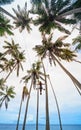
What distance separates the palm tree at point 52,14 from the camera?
23250 mm

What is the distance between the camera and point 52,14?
78.1 ft

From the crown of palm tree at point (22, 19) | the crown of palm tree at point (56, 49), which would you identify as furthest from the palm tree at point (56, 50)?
the crown of palm tree at point (22, 19)

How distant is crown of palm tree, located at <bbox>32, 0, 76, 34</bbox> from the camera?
23.2m

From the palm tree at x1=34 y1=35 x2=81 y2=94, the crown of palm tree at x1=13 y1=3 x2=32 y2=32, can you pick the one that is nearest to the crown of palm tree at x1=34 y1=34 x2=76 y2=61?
the palm tree at x1=34 y1=35 x2=81 y2=94

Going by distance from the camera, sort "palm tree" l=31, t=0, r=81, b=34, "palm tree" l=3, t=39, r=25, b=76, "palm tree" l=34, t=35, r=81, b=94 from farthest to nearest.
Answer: "palm tree" l=3, t=39, r=25, b=76 < "palm tree" l=34, t=35, r=81, b=94 < "palm tree" l=31, t=0, r=81, b=34

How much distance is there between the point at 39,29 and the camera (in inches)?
1038

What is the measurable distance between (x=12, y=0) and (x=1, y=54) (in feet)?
43.4

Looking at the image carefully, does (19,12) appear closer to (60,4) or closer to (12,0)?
(60,4)

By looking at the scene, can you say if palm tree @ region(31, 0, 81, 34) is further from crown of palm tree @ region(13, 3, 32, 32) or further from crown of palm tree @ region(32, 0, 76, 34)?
crown of palm tree @ region(13, 3, 32, 32)

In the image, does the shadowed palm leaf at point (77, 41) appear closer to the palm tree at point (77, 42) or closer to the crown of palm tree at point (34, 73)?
the palm tree at point (77, 42)

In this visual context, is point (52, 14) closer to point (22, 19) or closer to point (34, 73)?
point (22, 19)

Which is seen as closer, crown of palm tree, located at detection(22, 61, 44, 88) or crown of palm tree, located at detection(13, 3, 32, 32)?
crown of palm tree, located at detection(13, 3, 32, 32)

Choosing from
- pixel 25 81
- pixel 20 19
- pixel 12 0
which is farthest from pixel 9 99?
pixel 12 0

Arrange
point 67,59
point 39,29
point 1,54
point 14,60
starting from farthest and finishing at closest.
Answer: point 14,60, point 1,54, point 67,59, point 39,29
